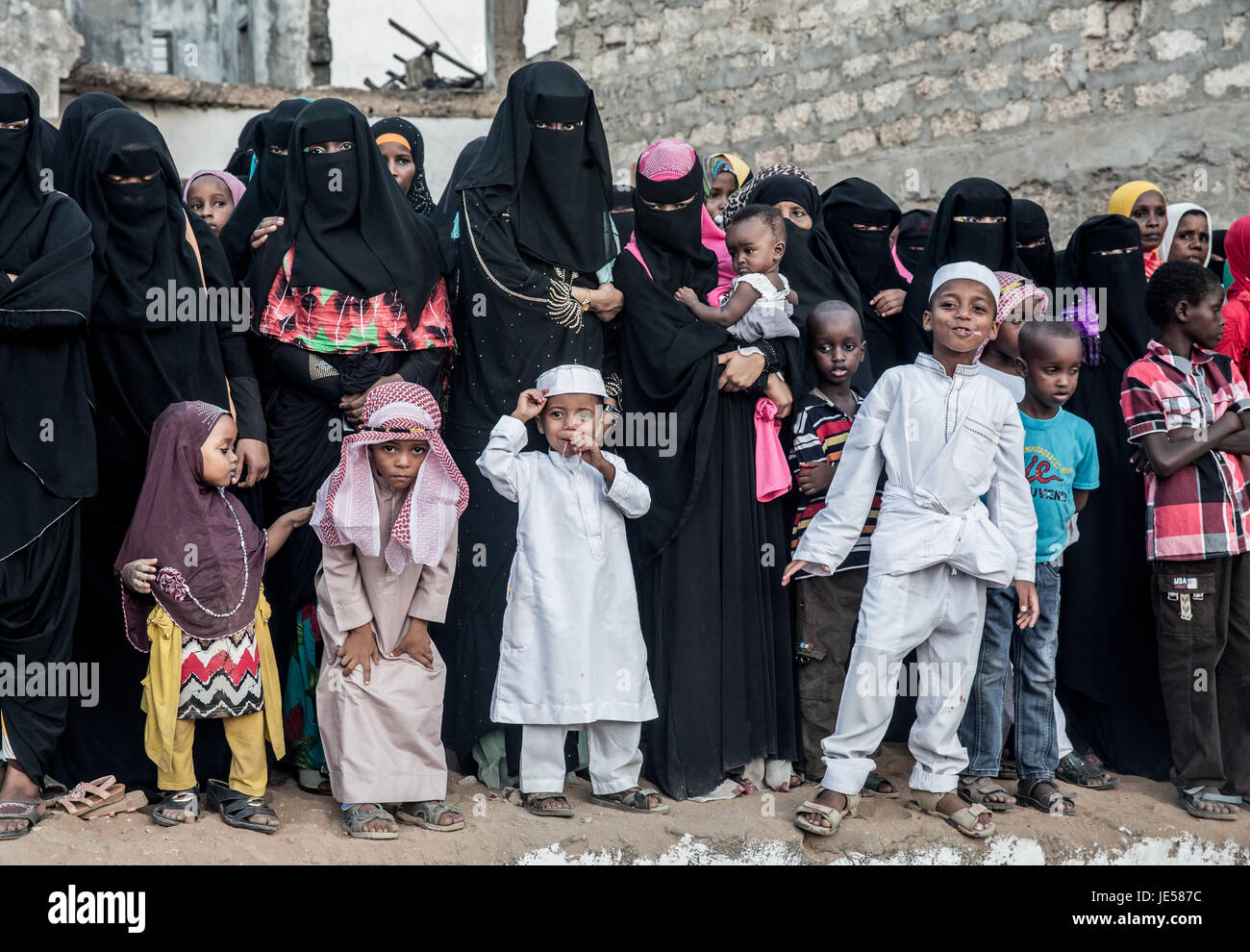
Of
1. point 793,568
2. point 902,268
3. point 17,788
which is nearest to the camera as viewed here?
point 17,788

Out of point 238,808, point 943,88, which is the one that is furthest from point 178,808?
point 943,88

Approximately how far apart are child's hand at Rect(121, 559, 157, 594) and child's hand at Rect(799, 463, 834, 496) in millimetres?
2128

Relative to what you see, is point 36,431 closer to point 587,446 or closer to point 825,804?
point 587,446

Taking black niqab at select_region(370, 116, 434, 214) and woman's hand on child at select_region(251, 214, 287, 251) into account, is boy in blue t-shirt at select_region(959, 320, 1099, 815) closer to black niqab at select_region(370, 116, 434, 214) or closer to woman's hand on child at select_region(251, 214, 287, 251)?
black niqab at select_region(370, 116, 434, 214)

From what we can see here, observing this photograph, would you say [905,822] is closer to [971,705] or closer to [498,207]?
[971,705]

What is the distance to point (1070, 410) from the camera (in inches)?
194

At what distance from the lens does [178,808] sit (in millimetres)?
3654

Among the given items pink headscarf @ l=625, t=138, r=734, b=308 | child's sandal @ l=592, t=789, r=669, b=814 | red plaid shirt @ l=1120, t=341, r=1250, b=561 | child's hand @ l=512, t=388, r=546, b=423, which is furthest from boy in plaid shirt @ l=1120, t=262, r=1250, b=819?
child's hand @ l=512, t=388, r=546, b=423

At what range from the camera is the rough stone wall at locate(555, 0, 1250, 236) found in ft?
22.5

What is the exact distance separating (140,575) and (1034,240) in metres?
3.71

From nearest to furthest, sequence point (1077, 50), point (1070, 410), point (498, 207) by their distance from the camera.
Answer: point (498, 207)
point (1070, 410)
point (1077, 50)

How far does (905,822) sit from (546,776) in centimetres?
118

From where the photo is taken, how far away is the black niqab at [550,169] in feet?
13.8
